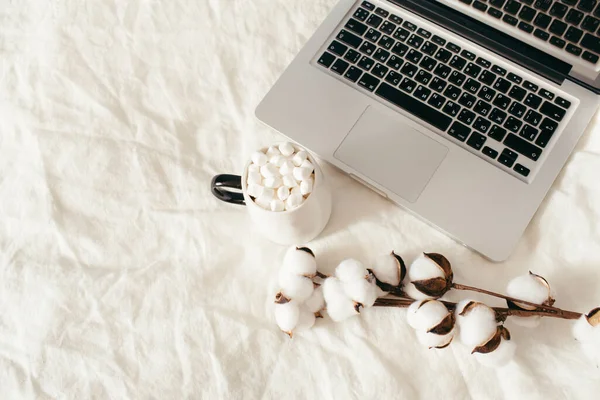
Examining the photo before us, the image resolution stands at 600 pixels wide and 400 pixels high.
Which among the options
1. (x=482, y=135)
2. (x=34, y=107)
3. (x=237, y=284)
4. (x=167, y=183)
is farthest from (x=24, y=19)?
(x=482, y=135)

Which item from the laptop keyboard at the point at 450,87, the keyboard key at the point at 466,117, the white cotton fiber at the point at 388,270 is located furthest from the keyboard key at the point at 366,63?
the white cotton fiber at the point at 388,270

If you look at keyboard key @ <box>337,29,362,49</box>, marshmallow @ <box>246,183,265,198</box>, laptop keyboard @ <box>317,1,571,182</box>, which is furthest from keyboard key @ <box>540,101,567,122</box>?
marshmallow @ <box>246,183,265,198</box>

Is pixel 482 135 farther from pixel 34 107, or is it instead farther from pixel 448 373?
pixel 34 107

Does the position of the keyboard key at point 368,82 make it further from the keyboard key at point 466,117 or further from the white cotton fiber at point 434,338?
the white cotton fiber at point 434,338

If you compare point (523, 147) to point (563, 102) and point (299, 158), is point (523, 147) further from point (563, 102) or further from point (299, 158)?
point (299, 158)

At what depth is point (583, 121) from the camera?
1.71ft

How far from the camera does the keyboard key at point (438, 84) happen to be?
540mm

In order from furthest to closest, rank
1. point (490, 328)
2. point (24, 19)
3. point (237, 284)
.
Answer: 1. point (24, 19)
2. point (237, 284)
3. point (490, 328)

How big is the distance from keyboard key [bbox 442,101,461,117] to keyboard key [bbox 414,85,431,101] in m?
0.02

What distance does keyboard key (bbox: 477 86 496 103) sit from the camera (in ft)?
1.74

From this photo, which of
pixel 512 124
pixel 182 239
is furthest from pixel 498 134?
pixel 182 239

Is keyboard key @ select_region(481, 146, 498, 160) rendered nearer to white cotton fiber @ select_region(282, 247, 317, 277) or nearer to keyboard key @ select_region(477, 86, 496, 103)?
keyboard key @ select_region(477, 86, 496, 103)

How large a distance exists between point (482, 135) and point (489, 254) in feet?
0.40

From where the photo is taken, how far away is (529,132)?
514mm
